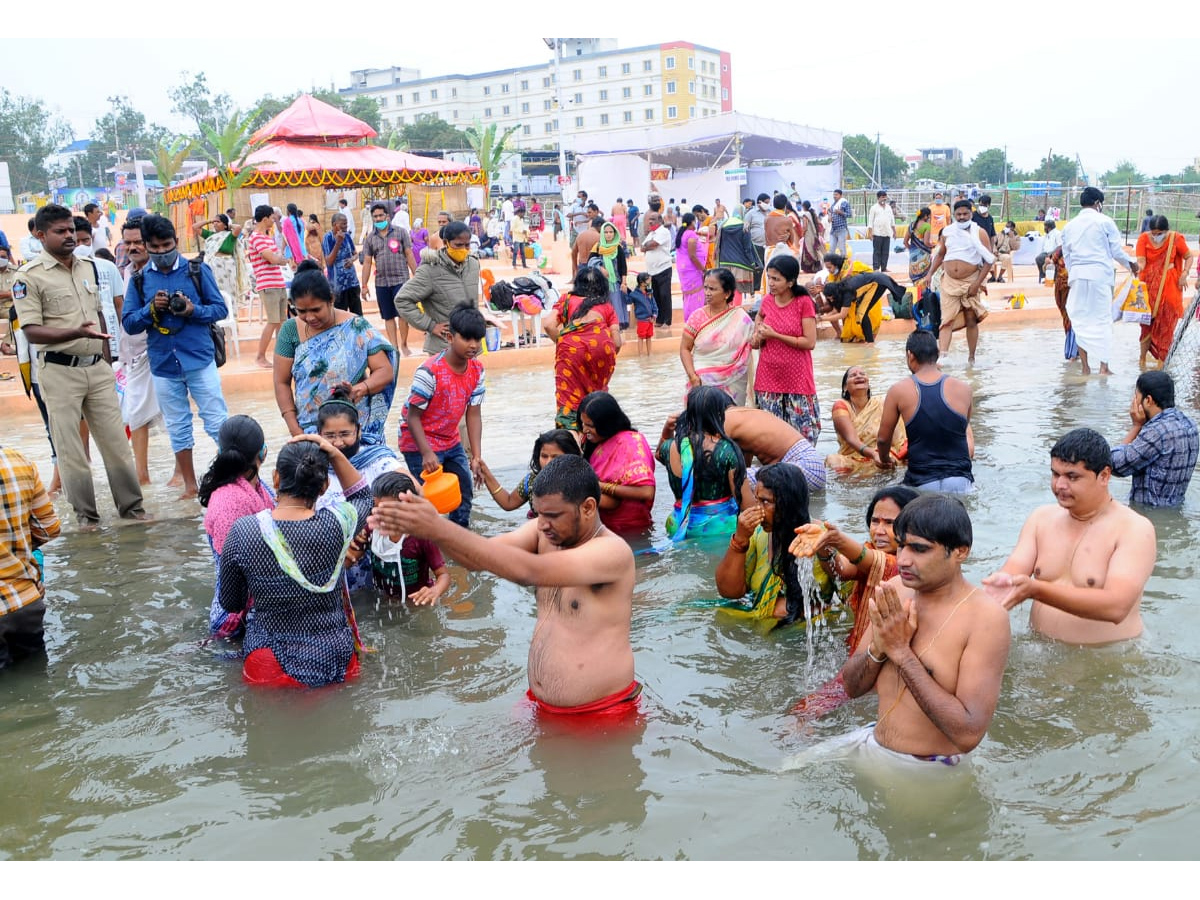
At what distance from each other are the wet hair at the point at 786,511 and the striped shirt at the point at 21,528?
11.0ft

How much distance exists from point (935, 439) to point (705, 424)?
4.88ft

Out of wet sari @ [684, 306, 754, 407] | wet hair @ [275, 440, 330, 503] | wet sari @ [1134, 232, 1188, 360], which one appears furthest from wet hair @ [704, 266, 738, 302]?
wet sari @ [1134, 232, 1188, 360]

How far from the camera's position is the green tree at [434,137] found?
3027 inches

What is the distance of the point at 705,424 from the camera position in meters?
6.10

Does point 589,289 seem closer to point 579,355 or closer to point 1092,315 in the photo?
point 579,355

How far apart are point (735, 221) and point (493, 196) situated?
138ft

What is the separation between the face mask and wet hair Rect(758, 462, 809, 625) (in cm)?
475

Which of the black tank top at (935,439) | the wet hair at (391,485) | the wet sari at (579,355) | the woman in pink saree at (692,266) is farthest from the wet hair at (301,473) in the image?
the woman in pink saree at (692,266)

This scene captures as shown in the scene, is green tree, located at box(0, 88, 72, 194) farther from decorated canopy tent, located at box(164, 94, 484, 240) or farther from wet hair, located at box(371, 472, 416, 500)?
wet hair, located at box(371, 472, 416, 500)

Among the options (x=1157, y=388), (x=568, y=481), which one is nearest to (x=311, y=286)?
(x=568, y=481)

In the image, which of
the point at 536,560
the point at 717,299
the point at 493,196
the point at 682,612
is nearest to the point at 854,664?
the point at 536,560

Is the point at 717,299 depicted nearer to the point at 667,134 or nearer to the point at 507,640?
the point at 507,640

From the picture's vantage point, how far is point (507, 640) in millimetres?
5508

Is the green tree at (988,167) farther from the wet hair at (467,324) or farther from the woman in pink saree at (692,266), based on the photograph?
the wet hair at (467,324)
